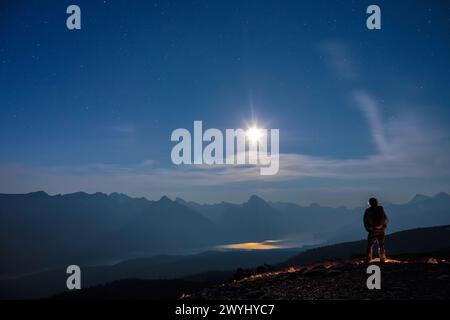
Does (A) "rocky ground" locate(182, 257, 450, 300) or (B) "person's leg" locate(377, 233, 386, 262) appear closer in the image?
(A) "rocky ground" locate(182, 257, 450, 300)

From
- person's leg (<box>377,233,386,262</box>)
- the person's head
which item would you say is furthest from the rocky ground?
the person's head

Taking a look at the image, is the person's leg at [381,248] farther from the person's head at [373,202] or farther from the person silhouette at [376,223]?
the person's head at [373,202]

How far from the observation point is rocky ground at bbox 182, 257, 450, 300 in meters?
11.2

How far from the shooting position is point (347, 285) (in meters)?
12.4

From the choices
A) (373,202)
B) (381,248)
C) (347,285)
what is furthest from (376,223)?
(347,285)

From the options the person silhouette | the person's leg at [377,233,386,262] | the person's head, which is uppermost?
the person's head

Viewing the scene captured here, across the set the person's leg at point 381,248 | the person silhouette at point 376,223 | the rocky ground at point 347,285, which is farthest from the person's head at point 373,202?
the rocky ground at point 347,285

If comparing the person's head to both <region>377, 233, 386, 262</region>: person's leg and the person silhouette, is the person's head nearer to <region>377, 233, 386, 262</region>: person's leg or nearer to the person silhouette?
the person silhouette

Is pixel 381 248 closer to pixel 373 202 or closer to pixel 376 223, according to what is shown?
pixel 376 223

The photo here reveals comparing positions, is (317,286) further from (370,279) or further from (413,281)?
(413,281)

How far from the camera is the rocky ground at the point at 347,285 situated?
1123 centimetres
